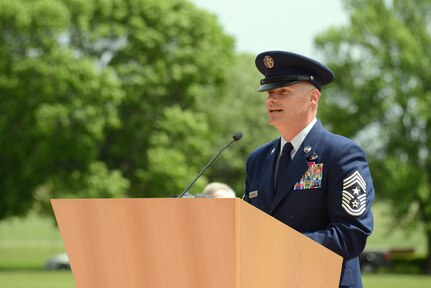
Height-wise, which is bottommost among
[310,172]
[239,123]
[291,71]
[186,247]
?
[186,247]

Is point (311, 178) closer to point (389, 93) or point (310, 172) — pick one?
point (310, 172)

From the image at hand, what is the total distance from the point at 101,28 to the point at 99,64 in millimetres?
2137

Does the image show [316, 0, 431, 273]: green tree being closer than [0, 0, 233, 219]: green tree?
No

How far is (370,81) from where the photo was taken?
47531 millimetres

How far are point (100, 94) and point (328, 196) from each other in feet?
124

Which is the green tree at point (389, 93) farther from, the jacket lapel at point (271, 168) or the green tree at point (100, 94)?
the jacket lapel at point (271, 168)

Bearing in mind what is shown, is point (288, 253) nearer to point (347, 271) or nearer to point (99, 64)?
point (347, 271)

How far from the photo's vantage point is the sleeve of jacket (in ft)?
13.7

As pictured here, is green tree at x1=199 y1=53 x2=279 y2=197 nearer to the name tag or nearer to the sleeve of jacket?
the name tag

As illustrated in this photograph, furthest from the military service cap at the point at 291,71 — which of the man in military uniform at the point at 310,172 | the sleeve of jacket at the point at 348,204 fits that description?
the sleeve of jacket at the point at 348,204

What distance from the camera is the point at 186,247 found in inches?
147

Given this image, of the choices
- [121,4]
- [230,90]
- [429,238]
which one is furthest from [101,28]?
[429,238]

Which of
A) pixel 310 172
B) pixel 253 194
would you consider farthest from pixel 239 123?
pixel 310 172

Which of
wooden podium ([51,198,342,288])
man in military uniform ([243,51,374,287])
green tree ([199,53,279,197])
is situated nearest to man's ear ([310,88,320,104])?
man in military uniform ([243,51,374,287])
